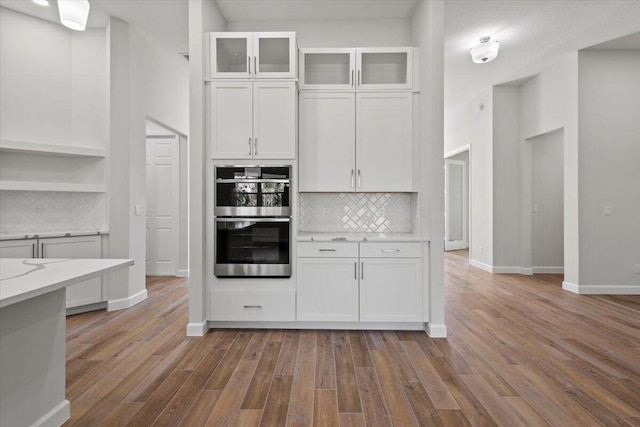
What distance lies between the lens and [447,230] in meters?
9.20

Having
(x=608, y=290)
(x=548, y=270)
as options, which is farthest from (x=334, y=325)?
(x=548, y=270)

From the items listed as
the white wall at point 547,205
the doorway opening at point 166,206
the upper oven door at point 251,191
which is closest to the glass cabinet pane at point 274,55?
the upper oven door at point 251,191

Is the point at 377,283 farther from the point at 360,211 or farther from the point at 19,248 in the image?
the point at 19,248

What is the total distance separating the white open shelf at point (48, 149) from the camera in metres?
3.34

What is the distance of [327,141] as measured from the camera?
3.46 meters

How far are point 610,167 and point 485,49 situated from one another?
2.30 m

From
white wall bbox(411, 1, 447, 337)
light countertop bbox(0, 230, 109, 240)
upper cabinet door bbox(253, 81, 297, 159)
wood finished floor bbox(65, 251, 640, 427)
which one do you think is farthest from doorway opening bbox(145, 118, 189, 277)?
white wall bbox(411, 1, 447, 337)

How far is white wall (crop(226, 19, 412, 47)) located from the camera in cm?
374

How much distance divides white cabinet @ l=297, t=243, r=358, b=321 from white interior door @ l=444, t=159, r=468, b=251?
257 inches

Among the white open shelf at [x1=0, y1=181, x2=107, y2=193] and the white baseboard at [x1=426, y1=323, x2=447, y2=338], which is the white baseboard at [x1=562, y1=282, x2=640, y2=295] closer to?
the white baseboard at [x1=426, y1=323, x2=447, y2=338]

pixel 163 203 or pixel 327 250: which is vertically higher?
pixel 163 203

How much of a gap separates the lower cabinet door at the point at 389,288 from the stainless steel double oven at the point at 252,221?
28.9 inches

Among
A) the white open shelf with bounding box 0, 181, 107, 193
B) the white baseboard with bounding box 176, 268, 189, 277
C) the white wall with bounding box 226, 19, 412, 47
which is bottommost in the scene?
the white baseboard with bounding box 176, 268, 189, 277

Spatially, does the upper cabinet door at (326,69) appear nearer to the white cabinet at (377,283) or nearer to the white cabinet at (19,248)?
the white cabinet at (377,283)
